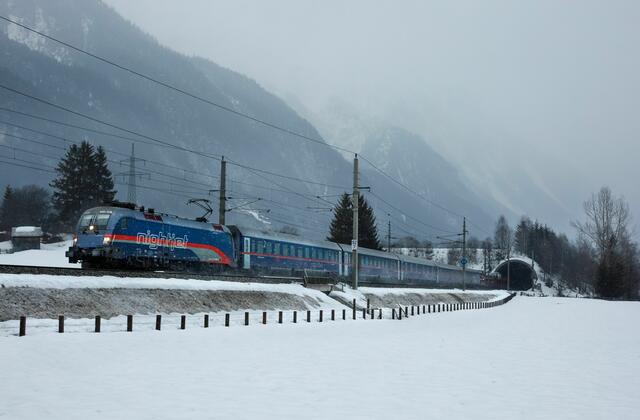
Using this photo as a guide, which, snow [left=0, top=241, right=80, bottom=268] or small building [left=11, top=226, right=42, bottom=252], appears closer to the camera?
snow [left=0, top=241, right=80, bottom=268]

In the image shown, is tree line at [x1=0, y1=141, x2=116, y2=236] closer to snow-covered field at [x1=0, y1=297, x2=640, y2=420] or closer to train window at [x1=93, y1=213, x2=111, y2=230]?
train window at [x1=93, y1=213, x2=111, y2=230]

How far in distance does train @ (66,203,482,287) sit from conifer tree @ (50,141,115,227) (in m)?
46.7

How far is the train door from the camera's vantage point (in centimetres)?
4000

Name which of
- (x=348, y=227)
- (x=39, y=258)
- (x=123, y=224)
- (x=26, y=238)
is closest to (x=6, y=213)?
(x=26, y=238)

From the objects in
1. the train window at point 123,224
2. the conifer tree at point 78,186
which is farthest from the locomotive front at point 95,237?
the conifer tree at point 78,186

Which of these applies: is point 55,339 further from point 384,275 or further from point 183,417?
point 384,275

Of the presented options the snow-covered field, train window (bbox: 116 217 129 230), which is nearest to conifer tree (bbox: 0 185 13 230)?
train window (bbox: 116 217 129 230)

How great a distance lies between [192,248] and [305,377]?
23.8 metres

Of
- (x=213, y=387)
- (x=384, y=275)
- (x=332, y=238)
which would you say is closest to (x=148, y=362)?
(x=213, y=387)

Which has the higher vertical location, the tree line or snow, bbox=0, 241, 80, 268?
the tree line

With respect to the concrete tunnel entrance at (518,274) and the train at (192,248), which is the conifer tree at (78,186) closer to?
the train at (192,248)

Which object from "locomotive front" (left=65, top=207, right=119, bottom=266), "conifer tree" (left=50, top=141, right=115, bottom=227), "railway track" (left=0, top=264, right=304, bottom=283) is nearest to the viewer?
"railway track" (left=0, top=264, right=304, bottom=283)

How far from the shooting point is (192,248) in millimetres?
34938

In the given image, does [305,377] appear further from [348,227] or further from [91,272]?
[348,227]
